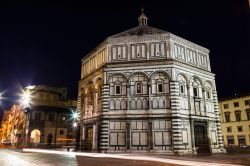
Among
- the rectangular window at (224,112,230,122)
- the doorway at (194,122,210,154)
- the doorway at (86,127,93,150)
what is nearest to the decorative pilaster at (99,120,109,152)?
the doorway at (86,127,93,150)

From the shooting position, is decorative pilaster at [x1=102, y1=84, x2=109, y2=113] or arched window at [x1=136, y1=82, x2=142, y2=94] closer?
decorative pilaster at [x1=102, y1=84, x2=109, y2=113]

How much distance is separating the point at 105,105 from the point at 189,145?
382 inches

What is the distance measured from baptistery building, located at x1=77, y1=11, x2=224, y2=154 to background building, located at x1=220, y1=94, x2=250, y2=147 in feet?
71.6

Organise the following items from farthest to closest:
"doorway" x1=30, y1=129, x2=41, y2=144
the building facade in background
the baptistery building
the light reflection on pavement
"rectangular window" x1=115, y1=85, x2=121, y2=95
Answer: "doorway" x1=30, y1=129, x2=41, y2=144, the building facade in background, "rectangular window" x1=115, y1=85, x2=121, y2=95, the baptistery building, the light reflection on pavement

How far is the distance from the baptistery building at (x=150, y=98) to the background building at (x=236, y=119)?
859 inches

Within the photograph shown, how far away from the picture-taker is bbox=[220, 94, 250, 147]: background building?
44.7 meters

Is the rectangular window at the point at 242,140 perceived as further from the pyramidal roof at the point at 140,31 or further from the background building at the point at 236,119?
the pyramidal roof at the point at 140,31

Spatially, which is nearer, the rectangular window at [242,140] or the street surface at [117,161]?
the street surface at [117,161]

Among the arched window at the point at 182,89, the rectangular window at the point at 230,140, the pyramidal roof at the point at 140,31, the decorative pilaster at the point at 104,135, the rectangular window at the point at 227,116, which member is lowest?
the rectangular window at the point at 230,140

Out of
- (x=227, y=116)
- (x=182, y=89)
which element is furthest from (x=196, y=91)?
(x=227, y=116)

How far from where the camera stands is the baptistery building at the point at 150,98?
76.2ft

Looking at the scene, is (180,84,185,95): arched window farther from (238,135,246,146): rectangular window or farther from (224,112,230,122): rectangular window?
(224,112,230,122): rectangular window

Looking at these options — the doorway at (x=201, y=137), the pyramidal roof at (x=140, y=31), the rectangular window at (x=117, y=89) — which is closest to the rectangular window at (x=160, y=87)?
the rectangular window at (x=117, y=89)

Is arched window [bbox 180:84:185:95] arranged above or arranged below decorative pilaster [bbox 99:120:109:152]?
above
